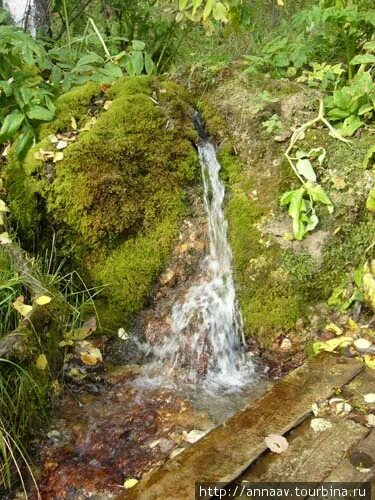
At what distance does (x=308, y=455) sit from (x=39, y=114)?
Result: 2.80 m

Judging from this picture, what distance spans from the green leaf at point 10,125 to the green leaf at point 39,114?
79mm

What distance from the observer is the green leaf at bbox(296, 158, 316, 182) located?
11.8 feet

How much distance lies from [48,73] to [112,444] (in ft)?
10.5

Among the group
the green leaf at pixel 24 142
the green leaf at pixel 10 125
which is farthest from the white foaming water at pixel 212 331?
the green leaf at pixel 10 125

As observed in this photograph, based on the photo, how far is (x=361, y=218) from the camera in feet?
11.5

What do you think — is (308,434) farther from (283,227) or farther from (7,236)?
(7,236)

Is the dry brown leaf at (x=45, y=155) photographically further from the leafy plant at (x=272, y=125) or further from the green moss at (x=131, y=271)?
the leafy plant at (x=272, y=125)

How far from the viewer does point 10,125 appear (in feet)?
11.8

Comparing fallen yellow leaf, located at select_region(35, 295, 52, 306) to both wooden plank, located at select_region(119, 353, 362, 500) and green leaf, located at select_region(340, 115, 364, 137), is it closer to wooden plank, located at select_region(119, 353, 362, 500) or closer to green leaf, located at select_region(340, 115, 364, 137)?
wooden plank, located at select_region(119, 353, 362, 500)

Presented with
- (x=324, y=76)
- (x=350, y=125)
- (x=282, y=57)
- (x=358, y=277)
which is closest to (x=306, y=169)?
(x=350, y=125)

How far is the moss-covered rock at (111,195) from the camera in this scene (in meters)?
3.52

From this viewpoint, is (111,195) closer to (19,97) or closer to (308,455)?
(19,97)

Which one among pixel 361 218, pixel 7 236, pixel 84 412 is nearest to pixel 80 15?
pixel 7 236

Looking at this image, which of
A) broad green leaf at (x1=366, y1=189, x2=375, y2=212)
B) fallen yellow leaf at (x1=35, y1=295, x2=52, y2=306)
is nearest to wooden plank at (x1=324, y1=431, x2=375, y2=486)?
fallen yellow leaf at (x1=35, y1=295, x2=52, y2=306)
